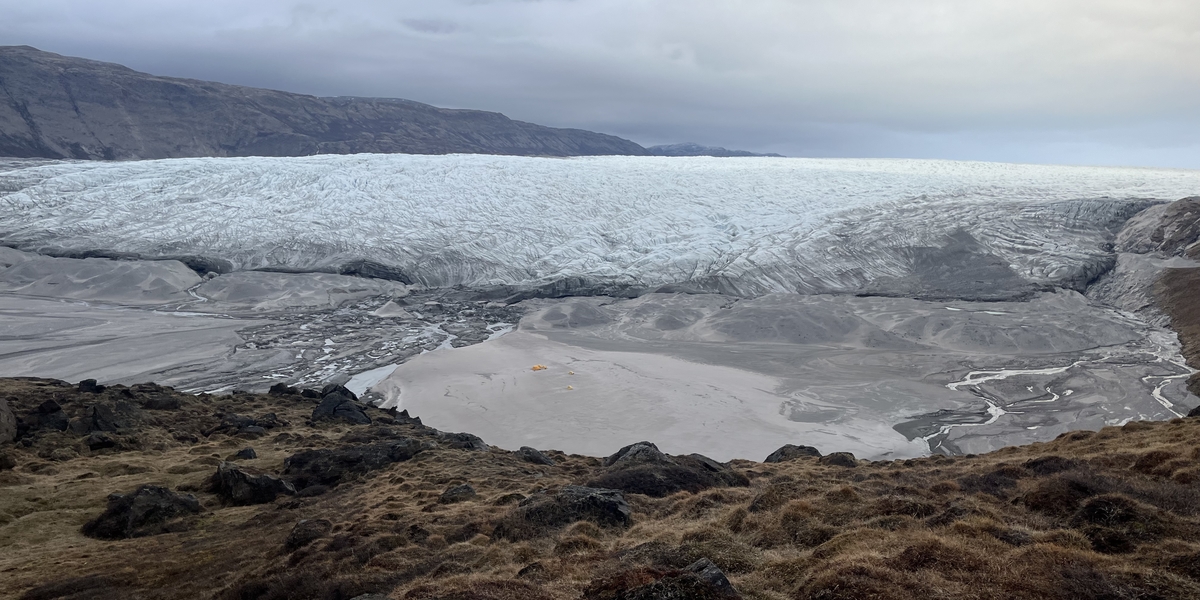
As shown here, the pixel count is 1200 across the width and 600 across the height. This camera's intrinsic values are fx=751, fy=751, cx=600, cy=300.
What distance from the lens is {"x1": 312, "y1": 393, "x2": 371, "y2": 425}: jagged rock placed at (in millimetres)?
22703

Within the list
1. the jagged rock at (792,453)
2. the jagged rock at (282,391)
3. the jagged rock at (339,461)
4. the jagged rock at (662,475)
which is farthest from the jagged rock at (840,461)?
the jagged rock at (282,391)

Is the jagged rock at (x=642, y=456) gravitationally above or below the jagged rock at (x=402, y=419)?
above

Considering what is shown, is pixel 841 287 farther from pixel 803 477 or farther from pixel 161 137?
pixel 161 137

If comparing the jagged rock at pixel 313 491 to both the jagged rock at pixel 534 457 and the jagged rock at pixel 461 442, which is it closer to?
the jagged rock at pixel 461 442

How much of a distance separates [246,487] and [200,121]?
141m

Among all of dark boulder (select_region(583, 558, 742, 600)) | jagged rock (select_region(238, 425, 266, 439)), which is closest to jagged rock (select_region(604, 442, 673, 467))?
dark boulder (select_region(583, 558, 742, 600))

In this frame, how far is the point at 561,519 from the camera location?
1095 centimetres

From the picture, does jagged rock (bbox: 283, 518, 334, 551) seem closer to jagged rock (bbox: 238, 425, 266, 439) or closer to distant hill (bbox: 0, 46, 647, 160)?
jagged rock (bbox: 238, 425, 266, 439)

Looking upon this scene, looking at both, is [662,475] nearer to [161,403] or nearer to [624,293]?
[161,403]

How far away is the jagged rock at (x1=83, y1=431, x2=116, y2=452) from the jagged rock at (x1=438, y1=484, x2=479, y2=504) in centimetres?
1010

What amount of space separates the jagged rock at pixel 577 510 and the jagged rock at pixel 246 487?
20.7ft

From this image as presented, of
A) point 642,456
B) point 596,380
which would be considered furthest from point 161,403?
point 642,456

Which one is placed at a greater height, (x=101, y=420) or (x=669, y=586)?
(x=669, y=586)

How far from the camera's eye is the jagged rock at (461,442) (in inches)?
776
